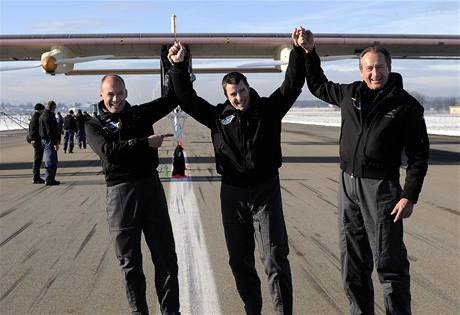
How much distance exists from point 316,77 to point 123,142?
1.52m

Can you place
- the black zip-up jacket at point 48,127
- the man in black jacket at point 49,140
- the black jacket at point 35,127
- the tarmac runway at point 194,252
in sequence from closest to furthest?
the tarmac runway at point 194,252
the man in black jacket at point 49,140
the black zip-up jacket at point 48,127
the black jacket at point 35,127

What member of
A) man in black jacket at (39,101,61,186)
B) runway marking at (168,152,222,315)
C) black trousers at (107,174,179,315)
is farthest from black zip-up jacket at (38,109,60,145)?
black trousers at (107,174,179,315)

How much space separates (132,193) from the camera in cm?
316

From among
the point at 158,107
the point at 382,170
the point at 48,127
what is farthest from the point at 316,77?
the point at 48,127

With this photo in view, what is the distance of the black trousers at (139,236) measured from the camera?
10.4 ft

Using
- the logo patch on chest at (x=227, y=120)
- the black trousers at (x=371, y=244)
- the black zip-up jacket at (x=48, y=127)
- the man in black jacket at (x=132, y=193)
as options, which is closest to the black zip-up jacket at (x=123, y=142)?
the man in black jacket at (x=132, y=193)

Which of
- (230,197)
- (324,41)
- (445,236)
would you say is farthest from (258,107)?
(324,41)

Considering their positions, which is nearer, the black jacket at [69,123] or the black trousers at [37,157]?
the black trousers at [37,157]

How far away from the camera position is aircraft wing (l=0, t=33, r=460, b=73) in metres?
14.6

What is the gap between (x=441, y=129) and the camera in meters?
33.4

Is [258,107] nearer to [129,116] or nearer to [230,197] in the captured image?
[230,197]

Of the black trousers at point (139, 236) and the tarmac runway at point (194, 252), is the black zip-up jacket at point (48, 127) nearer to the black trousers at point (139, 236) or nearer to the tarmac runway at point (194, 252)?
the tarmac runway at point (194, 252)

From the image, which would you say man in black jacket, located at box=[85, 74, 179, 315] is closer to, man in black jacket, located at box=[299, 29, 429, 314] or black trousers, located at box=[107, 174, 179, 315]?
black trousers, located at box=[107, 174, 179, 315]

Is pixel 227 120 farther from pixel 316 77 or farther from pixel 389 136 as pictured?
pixel 389 136
